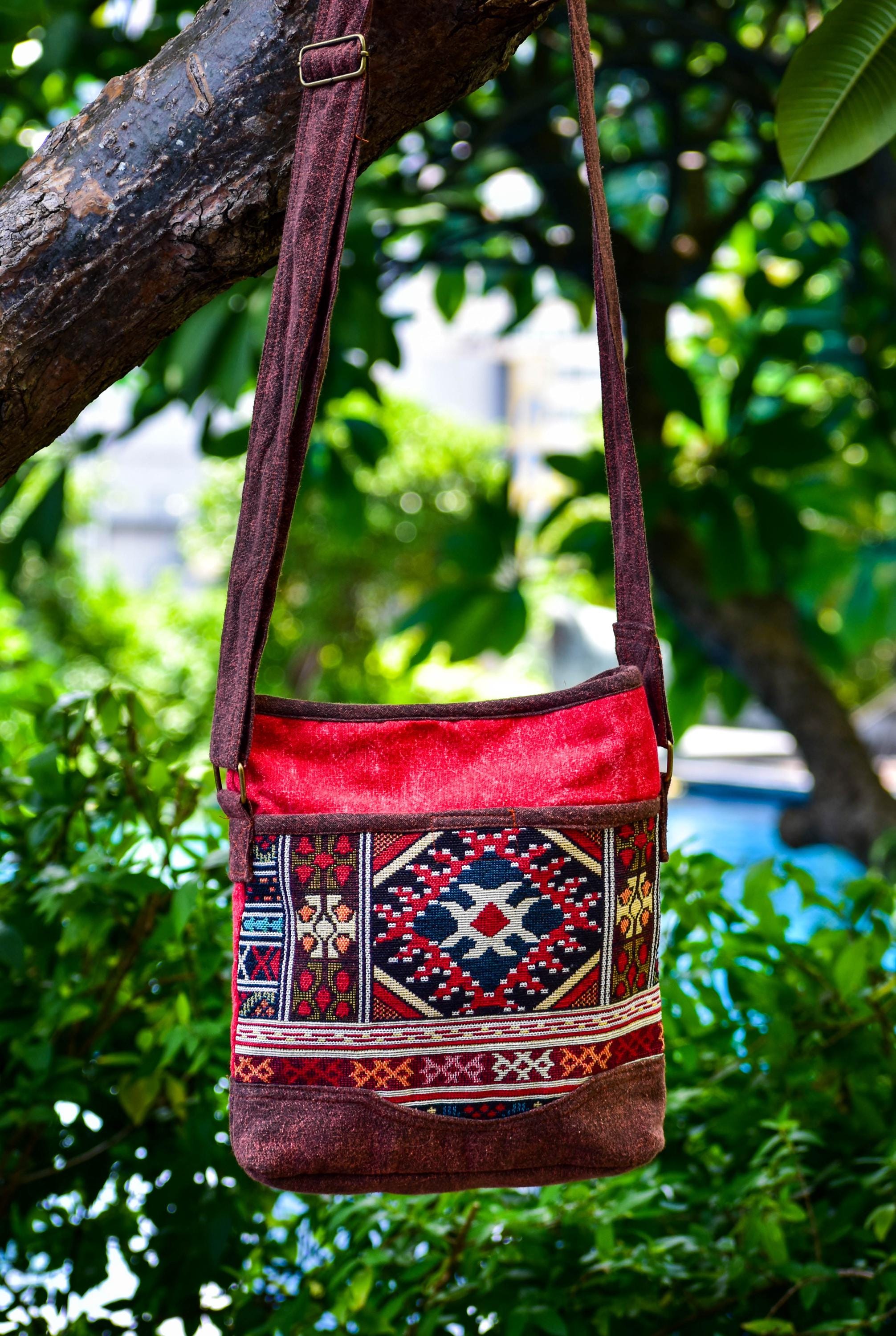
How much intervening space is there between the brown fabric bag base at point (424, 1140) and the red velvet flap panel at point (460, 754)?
0.41ft

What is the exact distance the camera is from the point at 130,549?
35.7 ft

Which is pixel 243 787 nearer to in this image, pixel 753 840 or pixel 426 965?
pixel 426 965

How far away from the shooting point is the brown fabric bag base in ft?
1.51

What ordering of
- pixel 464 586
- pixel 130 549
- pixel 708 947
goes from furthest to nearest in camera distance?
1. pixel 130 549
2. pixel 464 586
3. pixel 708 947

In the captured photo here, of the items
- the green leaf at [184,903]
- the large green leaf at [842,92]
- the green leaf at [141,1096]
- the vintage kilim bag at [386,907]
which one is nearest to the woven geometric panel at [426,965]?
the vintage kilim bag at [386,907]

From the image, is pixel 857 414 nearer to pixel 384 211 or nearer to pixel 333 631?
pixel 384 211

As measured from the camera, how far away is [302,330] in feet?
1.54

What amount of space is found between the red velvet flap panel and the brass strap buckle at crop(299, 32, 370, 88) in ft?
0.87

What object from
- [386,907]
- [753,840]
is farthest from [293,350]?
[753,840]

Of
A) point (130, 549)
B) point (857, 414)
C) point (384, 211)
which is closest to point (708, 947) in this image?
point (384, 211)

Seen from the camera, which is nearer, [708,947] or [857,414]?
[708,947]

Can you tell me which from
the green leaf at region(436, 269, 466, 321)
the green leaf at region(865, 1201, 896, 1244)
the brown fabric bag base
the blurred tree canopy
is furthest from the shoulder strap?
the green leaf at region(436, 269, 466, 321)

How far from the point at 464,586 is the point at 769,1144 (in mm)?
1209

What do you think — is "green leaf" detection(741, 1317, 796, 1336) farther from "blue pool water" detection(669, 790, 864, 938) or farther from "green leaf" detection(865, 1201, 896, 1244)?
"blue pool water" detection(669, 790, 864, 938)
